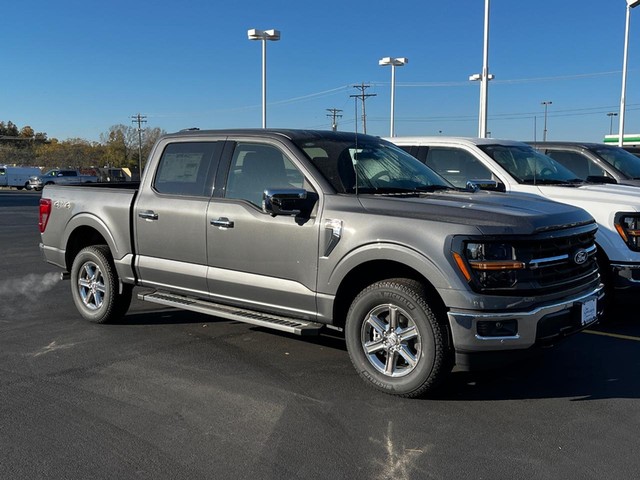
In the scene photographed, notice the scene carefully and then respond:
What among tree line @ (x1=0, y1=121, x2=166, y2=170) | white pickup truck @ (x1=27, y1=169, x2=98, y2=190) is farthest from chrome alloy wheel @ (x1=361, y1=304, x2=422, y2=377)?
tree line @ (x1=0, y1=121, x2=166, y2=170)

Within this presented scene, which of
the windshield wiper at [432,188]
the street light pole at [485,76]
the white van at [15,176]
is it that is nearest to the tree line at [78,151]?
the white van at [15,176]

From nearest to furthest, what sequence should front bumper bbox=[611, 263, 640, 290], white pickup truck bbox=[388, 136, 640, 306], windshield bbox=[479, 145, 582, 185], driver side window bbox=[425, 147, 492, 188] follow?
front bumper bbox=[611, 263, 640, 290], white pickup truck bbox=[388, 136, 640, 306], windshield bbox=[479, 145, 582, 185], driver side window bbox=[425, 147, 492, 188]

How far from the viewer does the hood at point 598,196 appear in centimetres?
654

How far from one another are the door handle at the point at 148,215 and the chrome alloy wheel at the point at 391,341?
241 cm

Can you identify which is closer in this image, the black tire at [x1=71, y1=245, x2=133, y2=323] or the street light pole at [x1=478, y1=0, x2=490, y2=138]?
the black tire at [x1=71, y1=245, x2=133, y2=323]

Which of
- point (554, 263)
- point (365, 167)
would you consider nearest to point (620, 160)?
point (365, 167)

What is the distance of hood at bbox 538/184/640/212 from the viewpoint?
6543 mm

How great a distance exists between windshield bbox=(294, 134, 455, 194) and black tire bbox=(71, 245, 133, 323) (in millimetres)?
2558

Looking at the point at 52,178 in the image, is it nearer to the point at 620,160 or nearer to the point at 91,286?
the point at 91,286

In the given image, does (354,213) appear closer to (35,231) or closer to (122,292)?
(122,292)

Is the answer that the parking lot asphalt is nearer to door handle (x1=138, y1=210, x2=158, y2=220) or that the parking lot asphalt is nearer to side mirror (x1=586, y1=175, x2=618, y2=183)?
door handle (x1=138, y1=210, x2=158, y2=220)

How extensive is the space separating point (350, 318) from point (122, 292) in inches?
114

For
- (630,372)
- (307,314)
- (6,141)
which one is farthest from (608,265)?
(6,141)

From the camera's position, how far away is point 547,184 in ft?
25.1
